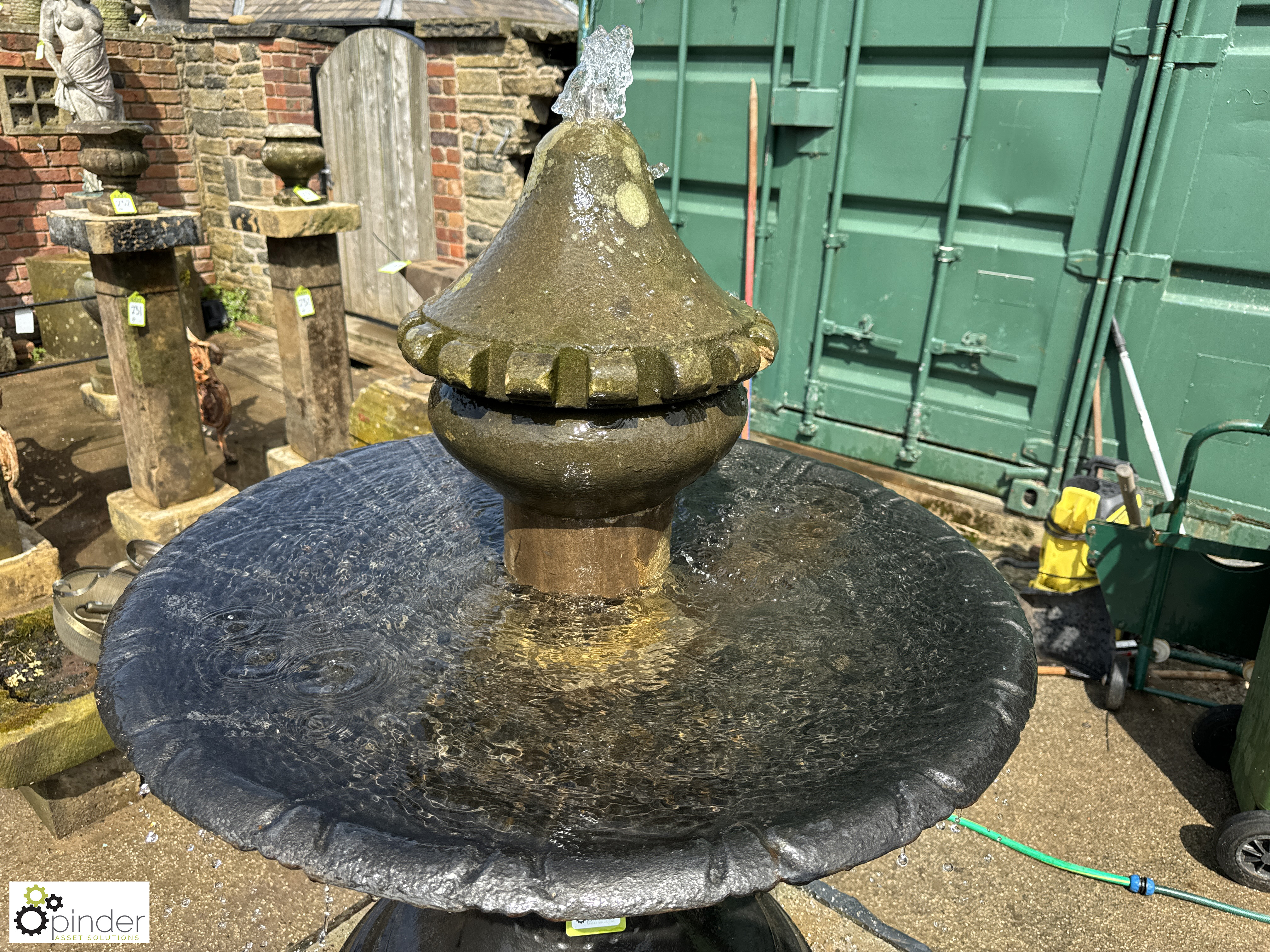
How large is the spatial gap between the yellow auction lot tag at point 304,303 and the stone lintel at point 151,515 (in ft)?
3.31

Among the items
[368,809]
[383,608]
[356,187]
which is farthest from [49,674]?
[356,187]

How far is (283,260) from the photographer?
4547 mm

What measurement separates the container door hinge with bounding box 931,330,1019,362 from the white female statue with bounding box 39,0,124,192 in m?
6.86

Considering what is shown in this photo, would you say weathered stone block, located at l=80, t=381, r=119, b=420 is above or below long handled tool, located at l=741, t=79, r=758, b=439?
below

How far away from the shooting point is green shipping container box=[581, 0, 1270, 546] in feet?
11.8

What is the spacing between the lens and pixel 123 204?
4.01m

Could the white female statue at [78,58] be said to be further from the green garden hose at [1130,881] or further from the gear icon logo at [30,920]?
the green garden hose at [1130,881]

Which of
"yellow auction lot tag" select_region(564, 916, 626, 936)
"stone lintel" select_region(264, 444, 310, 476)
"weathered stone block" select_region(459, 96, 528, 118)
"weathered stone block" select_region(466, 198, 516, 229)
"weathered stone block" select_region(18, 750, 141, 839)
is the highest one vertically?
"weathered stone block" select_region(459, 96, 528, 118)

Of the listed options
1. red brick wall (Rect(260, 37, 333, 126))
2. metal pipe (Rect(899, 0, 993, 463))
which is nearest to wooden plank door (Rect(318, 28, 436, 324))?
red brick wall (Rect(260, 37, 333, 126))

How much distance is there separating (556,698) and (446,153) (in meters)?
5.73

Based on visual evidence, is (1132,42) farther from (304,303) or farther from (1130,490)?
(304,303)

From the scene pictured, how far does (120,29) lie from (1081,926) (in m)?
11.5

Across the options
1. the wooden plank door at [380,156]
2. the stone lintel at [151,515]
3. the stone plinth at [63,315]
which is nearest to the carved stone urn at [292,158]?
the stone lintel at [151,515]

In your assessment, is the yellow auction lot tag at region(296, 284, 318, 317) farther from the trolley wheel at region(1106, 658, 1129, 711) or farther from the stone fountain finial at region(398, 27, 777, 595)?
the trolley wheel at region(1106, 658, 1129, 711)
